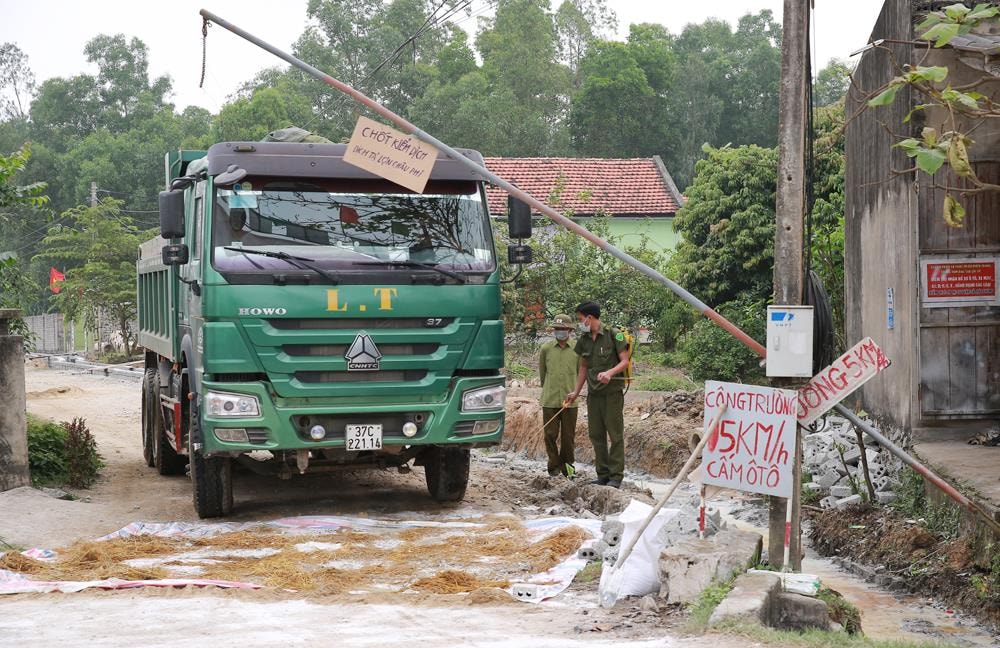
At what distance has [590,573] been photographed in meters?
7.57

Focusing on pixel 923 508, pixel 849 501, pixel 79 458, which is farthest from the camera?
pixel 79 458

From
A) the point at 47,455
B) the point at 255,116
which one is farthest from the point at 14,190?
the point at 255,116

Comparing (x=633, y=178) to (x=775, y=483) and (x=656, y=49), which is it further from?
(x=775, y=483)

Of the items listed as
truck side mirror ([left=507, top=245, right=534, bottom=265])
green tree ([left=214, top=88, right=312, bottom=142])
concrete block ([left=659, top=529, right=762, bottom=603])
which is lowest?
concrete block ([left=659, top=529, right=762, bottom=603])

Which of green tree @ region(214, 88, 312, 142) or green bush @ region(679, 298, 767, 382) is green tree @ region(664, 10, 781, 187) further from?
green bush @ region(679, 298, 767, 382)

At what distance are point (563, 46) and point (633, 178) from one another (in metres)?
34.0

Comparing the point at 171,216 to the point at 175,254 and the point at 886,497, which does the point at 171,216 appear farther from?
the point at 886,497

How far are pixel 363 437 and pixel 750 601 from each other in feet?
13.5

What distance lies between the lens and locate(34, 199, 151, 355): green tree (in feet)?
127

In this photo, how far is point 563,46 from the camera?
70.4 metres

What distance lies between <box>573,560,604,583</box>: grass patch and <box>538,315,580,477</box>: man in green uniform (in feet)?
15.7

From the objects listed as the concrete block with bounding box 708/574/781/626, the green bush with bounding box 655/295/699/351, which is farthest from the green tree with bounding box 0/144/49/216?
the green bush with bounding box 655/295/699/351

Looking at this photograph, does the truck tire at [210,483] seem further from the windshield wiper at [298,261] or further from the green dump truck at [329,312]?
the windshield wiper at [298,261]

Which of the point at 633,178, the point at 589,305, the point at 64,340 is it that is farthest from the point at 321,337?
the point at 64,340
